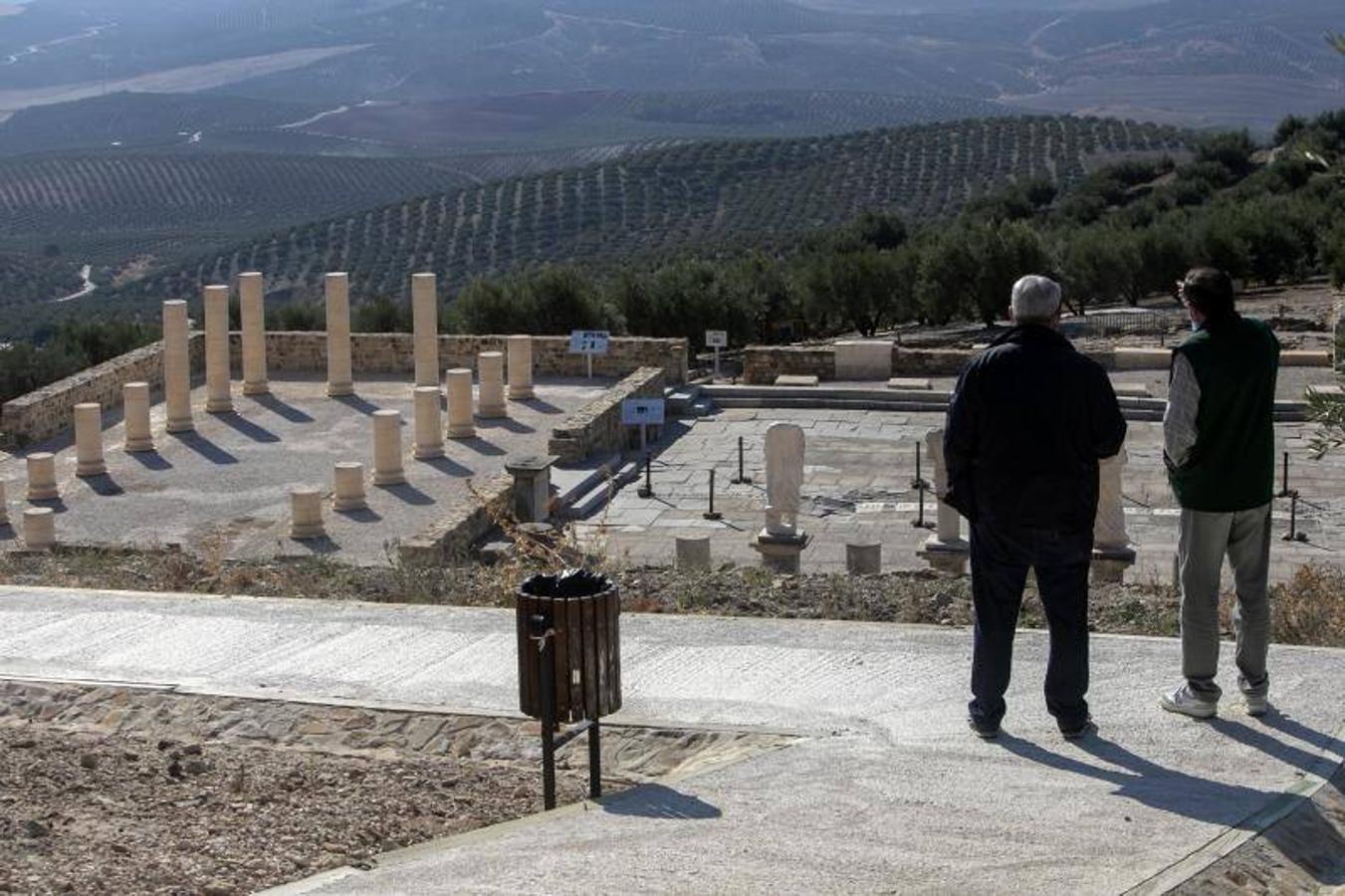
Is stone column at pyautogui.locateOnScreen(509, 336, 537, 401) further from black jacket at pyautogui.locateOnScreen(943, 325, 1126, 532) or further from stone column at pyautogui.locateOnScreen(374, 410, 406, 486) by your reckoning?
black jacket at pyautogui.locateOnScreen(943, 325, 1126, 532)

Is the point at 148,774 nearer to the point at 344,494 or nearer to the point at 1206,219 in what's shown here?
the point at 344,494

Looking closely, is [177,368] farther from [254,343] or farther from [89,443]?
[89,443]

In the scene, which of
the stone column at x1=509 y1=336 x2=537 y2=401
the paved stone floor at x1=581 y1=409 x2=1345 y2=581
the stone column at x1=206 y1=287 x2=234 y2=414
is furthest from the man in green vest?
the stone column at x1=206 y1=287 x2=234 y2=414

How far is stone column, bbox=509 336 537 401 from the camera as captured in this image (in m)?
27.7

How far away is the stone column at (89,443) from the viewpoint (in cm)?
2356

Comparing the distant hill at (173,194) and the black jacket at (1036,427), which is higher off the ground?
the distant hill at (173,194)

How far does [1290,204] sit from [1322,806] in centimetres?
4240

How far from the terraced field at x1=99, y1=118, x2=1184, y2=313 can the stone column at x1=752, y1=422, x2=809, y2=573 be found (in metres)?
61.3

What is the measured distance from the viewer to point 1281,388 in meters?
27.2

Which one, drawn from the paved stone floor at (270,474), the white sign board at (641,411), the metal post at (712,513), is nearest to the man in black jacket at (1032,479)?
the paved stone floor at (270,474)

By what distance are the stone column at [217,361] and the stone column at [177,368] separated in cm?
44

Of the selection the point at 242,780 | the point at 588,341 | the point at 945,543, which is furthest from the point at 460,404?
the point at 242,780

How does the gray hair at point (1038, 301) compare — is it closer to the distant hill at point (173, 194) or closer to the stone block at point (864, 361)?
the stone block at point (864, 361)

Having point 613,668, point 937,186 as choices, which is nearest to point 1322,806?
point 613,668
